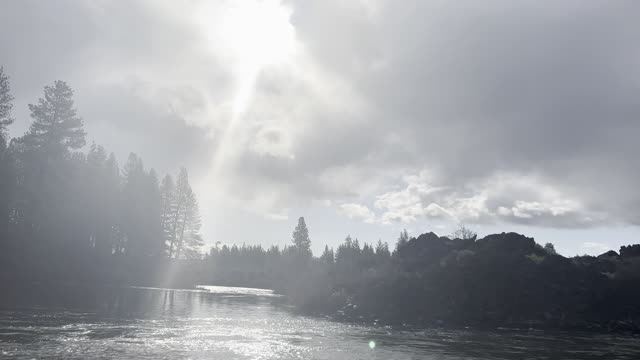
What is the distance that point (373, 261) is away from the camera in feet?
268

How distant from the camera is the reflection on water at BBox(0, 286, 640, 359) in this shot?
85.5ft

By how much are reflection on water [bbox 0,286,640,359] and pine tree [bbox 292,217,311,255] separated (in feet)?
331

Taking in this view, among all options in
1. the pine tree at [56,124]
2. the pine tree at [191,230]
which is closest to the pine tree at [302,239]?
the pine tree at [191,230]

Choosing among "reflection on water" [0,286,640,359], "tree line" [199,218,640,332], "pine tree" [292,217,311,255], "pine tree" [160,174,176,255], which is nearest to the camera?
"reflection on water" [0,286,640,359]

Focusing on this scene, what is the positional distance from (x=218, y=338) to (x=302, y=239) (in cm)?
12148

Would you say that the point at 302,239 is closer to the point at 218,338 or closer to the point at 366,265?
the point at 366,265

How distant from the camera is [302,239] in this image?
504 feet

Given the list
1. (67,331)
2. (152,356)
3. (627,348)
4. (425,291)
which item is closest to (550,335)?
(627,348)

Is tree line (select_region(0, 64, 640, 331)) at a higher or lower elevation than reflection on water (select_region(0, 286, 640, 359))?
higher

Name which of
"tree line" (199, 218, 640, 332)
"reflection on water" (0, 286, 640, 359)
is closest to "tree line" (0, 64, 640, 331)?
"tree line" (199, 218, 640, 332)

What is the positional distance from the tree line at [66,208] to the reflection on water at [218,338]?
16.3m

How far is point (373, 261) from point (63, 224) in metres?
48.4

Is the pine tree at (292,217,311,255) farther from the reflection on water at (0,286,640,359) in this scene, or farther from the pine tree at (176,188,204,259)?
the reflection on water at (0,286,640,359)

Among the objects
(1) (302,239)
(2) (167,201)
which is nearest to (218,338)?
(2) (167,201)
